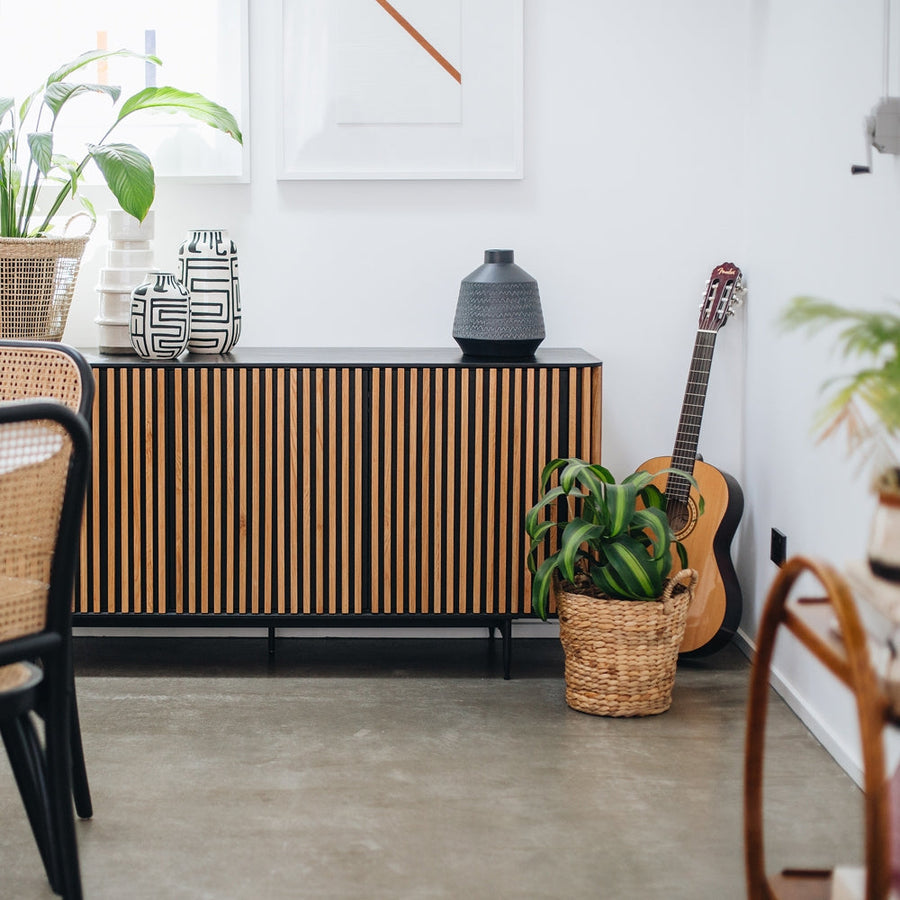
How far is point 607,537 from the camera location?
8.93 ft

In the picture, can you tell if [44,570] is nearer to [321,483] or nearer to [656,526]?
[321,483]

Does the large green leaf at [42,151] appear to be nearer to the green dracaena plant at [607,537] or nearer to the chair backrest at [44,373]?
the chair backrest at [44,373]

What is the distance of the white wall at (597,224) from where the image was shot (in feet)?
→ 10.5

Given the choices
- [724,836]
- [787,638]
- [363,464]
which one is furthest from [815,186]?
[724,836]

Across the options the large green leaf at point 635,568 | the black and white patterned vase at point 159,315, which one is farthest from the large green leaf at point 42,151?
the large green leaf at point 635,568

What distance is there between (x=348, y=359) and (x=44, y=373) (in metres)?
1.03

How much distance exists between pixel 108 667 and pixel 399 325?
121cm

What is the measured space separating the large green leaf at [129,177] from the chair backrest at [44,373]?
0.87 metres

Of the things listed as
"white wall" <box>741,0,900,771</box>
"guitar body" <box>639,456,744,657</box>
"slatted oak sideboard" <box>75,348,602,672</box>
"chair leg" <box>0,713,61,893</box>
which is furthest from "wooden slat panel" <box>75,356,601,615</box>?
"chair leg" <box>0,713,61,893</box>

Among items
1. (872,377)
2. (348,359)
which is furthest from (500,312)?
(872,377)

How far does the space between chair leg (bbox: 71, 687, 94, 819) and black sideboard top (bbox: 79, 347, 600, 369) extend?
1.01 m

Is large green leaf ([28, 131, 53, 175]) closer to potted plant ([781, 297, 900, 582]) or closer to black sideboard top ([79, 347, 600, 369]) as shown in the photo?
black sideboard top ([79, 347, 600, 369])

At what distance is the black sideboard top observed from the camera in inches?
113

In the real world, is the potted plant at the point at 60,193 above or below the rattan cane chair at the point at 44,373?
above
